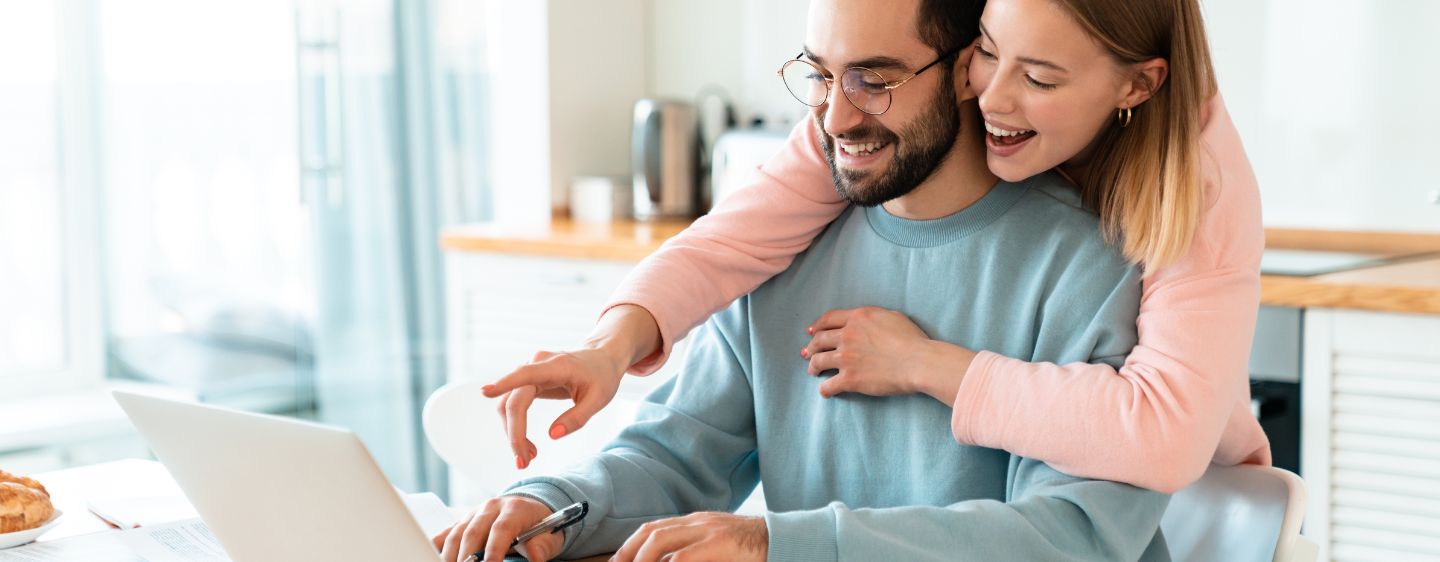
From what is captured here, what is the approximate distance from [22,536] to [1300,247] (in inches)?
85.7

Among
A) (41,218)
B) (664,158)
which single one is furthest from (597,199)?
(41,218)

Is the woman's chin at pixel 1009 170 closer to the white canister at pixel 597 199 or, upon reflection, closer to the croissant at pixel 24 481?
the croissant at pixel 24 481

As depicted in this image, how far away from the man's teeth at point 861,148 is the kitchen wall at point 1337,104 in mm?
1549

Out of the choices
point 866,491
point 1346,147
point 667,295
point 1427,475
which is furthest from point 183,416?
point 1346,147

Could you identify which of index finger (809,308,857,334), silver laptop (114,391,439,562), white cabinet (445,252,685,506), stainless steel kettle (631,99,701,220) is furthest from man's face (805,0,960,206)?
stainless steel kettle (631,99,701,220)

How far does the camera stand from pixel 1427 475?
202 cm

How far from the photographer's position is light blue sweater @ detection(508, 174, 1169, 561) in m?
1.10

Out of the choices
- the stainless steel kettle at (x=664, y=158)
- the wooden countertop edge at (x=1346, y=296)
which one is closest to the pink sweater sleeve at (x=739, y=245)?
the wooden countertop edge at (x=1346, y=296)

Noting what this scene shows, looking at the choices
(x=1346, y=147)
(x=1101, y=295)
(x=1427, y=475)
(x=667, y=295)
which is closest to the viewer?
(x=1101, y=295)

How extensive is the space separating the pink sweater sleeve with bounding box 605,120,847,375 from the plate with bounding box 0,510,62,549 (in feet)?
1.73

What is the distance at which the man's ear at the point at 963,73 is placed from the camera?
134 cm

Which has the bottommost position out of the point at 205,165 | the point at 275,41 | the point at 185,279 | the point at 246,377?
the point at 246,377

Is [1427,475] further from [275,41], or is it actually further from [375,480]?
[275,41]

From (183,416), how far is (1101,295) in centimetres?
77
